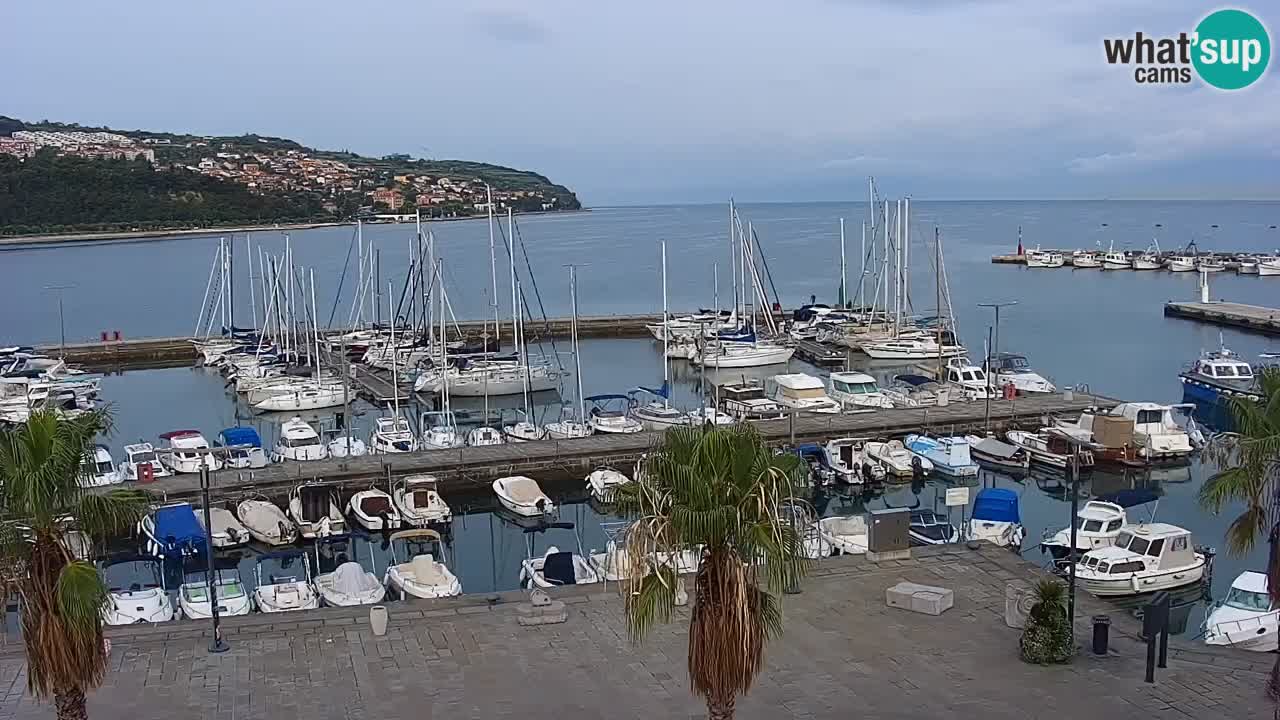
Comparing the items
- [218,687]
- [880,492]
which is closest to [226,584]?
[218,687]

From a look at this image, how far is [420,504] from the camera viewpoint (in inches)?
1098

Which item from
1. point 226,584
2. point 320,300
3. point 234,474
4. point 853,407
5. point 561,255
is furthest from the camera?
point 561,255

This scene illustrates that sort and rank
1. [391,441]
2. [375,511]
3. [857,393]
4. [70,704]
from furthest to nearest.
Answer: [857,393], [391,441], [375,511], [70,704]

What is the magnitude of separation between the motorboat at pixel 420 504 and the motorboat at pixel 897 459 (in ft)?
41.0

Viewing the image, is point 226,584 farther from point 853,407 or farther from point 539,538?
point 853,407

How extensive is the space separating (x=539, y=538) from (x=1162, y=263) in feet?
321

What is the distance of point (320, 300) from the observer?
95500 millimetres

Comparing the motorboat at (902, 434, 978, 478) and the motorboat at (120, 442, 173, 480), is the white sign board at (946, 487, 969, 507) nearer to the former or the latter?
the motorboat at (902, 434, 978, 478)

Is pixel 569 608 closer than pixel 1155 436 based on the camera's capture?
Yes

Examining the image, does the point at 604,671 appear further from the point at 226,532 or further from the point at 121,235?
the point at 121,235

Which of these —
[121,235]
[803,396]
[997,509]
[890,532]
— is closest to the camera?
[890,532]

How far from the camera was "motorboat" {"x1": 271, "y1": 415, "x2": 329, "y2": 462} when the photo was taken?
108 ft

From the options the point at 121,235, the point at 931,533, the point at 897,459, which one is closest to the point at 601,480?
the point at 897,459

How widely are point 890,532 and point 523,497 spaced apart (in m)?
13.3
